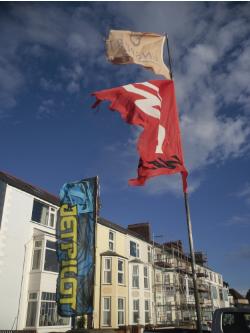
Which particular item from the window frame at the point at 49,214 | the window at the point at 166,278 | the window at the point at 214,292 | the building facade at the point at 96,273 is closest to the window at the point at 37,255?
the building facade at the point at 96,273

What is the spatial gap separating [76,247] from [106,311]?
11.0 m

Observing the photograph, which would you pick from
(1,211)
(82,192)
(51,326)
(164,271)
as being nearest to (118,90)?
(82,192)

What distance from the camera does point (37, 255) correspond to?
22.5 metres

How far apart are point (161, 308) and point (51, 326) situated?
20.2 meters

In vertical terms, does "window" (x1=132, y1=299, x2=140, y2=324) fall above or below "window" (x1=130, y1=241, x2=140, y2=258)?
below

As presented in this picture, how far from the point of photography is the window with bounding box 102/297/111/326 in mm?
27589

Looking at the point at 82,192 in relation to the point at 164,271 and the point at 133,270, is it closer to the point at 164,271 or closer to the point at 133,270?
the point at 133,270

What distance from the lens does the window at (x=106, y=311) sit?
2759cm

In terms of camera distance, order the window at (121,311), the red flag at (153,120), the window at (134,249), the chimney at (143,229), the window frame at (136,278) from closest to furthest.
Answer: the red flag at (153,120) < the window at (121,311) < the window frame at (136,278) < the window at (134,249) < the chimney at (143,229)

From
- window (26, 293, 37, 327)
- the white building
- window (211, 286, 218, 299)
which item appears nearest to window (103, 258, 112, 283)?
the white building

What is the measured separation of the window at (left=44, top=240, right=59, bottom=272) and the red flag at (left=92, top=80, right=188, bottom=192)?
1489 centimetres

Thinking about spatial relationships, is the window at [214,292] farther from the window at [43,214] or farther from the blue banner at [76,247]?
the blue banner at [76,247]

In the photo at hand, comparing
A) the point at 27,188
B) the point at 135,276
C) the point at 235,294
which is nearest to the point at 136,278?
the point at 135,276

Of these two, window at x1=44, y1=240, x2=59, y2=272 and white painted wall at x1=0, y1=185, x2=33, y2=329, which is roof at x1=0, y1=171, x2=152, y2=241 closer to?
white painted wall at x1=0, y1=185, x2=33, y2=329
